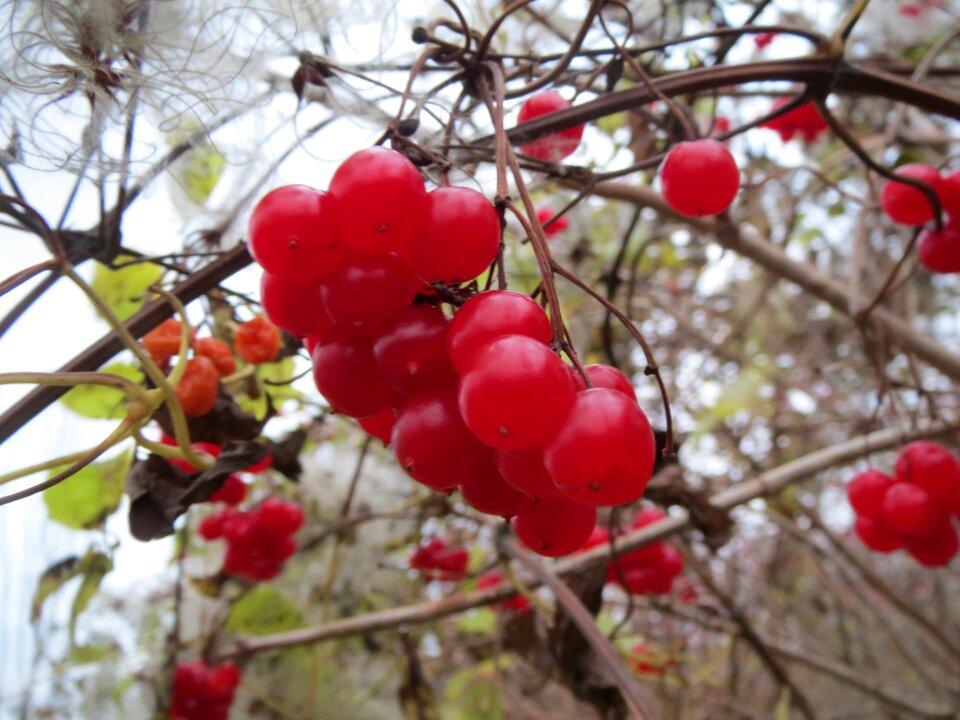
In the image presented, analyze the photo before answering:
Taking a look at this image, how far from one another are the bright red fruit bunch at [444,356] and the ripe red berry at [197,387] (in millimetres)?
279

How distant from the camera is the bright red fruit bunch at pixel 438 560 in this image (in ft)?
5.55

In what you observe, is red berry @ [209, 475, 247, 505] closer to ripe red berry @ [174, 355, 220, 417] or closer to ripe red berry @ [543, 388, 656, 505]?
ripe red berry @ [174, 355, 220, 417]

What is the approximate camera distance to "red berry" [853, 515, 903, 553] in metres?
1.09

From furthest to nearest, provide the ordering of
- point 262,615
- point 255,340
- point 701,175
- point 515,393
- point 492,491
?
1. point 262,615
2. point 255,340
3. point 701,175
4. point 492,491
5. point 515,393

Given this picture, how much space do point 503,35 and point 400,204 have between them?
939mm

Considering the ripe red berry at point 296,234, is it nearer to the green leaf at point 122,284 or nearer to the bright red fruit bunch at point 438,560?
the green leaf at point 122,284

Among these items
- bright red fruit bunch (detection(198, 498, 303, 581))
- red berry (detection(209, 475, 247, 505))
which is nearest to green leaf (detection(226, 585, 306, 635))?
bright red fruit bunch (detection(198, 498, 303, 581))

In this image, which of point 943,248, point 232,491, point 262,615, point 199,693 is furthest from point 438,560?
point 943,248

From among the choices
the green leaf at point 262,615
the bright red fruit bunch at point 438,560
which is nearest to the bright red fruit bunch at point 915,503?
the bright red fruit bunch at point 438,560

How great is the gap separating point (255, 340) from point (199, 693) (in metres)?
0.85

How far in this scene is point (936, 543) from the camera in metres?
1.04

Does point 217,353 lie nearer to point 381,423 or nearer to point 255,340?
point 255,340

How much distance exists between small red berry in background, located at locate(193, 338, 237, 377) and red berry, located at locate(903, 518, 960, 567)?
97 centimetres

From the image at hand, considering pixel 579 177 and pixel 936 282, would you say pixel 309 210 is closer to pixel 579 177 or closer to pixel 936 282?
pixel 579 177
